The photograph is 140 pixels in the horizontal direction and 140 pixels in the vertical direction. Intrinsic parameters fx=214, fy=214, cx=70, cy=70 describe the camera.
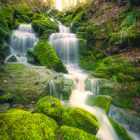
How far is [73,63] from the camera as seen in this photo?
13.9m

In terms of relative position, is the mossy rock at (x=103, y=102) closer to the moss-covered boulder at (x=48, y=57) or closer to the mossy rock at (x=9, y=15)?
the moss-covered boulder at (x=48, y=57)

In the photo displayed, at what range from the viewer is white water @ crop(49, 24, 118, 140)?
6.06 meters

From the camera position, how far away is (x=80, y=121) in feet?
15.0

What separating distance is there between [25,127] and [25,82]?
4504mm

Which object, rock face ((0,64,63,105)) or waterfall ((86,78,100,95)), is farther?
waterfall ((86,78,100,95))

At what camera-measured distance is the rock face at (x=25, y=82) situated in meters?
7.17

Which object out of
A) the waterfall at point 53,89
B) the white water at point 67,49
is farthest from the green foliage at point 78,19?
the waterfall at point 53,89

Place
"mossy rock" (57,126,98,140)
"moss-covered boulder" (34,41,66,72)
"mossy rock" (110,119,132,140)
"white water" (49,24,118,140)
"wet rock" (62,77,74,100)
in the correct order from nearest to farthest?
"mossy rock" (57,126,98,140) → "mossy rock" (110,119,132,140) → "white water" (49,24,118,140) → "wet rock" (62,77,74,100) → "moss-covered boulder" (34,41,66,72)

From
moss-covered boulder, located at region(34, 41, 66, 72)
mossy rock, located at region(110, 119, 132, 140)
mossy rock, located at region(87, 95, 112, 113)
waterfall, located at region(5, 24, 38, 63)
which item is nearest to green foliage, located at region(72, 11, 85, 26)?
waterfall, located at region(5, 24, 38, 63)

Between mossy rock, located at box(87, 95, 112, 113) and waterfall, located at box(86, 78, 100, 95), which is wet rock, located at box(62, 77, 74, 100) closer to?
waterfall, located at box(86, 78, 100, 95)

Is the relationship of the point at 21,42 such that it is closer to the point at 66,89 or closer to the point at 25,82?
the point at 25,82

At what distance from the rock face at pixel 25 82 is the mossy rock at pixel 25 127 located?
3.02m

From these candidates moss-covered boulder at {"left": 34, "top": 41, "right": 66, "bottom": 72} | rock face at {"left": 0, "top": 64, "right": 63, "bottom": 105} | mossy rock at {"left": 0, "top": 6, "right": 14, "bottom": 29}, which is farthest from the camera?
mossy rock at {"left": 0, "top": 6, "right": 14, "bottom": 29}

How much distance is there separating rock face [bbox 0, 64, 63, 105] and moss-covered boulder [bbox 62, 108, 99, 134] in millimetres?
2687
